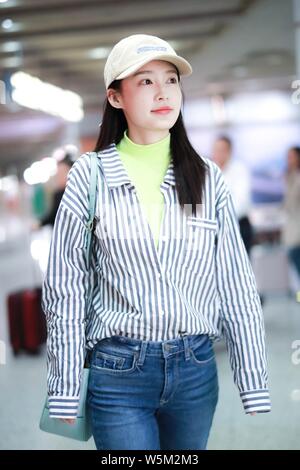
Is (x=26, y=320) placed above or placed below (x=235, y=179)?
below

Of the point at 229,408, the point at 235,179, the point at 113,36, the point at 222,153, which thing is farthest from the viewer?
the point at 113,36

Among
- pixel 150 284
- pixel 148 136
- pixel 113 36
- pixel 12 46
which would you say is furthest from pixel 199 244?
pixel 113 36

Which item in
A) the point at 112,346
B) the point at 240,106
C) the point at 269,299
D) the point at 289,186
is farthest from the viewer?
the point at 240,106

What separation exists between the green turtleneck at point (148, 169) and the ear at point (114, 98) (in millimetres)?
69

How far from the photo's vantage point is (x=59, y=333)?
142cm

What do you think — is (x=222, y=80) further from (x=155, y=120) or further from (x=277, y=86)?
(x=155, y=120)

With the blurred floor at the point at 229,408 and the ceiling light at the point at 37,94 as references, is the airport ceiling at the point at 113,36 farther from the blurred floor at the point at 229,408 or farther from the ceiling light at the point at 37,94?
the blurred floor at the point at 229,408

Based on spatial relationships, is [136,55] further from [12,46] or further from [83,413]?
[12,46]

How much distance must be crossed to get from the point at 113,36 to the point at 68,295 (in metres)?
3.80

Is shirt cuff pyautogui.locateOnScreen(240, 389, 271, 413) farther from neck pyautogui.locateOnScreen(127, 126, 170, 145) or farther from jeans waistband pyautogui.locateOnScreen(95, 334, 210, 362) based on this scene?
neck pyautogui.locateOnScreen(127, 126, 170, 145)

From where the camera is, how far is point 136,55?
142 cm

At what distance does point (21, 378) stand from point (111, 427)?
8.91 feet
